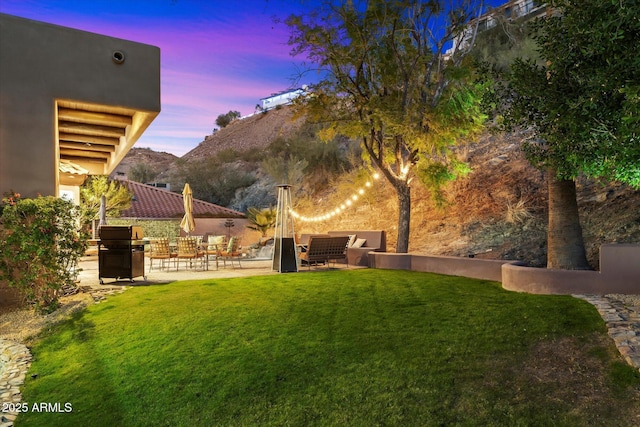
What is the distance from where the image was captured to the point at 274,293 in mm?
8328

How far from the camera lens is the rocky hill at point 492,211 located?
10797 millimetres

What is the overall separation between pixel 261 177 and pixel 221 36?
652 inches

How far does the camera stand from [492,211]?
1454cm

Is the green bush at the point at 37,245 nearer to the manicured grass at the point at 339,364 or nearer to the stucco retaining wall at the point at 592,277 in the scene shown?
the manicured grass at the point at 339,364

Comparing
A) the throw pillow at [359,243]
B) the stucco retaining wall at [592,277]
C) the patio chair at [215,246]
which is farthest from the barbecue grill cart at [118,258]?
the stucco retaining wall at [592,277]

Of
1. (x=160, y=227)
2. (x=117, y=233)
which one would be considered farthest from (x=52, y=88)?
(x=160, y=227)

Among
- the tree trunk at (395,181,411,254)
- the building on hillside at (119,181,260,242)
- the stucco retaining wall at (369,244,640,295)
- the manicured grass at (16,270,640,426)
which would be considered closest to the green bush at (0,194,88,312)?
the manicured grass at (16,270,640,426)

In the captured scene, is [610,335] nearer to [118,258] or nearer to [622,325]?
[622,325]

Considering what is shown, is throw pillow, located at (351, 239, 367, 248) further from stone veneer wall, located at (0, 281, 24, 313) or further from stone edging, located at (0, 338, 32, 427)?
stone edging, located at (0, 338, 32, 427)

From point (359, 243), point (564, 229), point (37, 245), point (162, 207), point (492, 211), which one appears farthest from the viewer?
point (162, 207)

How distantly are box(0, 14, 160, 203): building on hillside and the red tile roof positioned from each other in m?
14.4

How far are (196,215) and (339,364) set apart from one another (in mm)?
19033

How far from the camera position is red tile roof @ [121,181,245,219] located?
76.6 ft

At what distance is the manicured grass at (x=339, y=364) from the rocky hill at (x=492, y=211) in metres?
4.28
